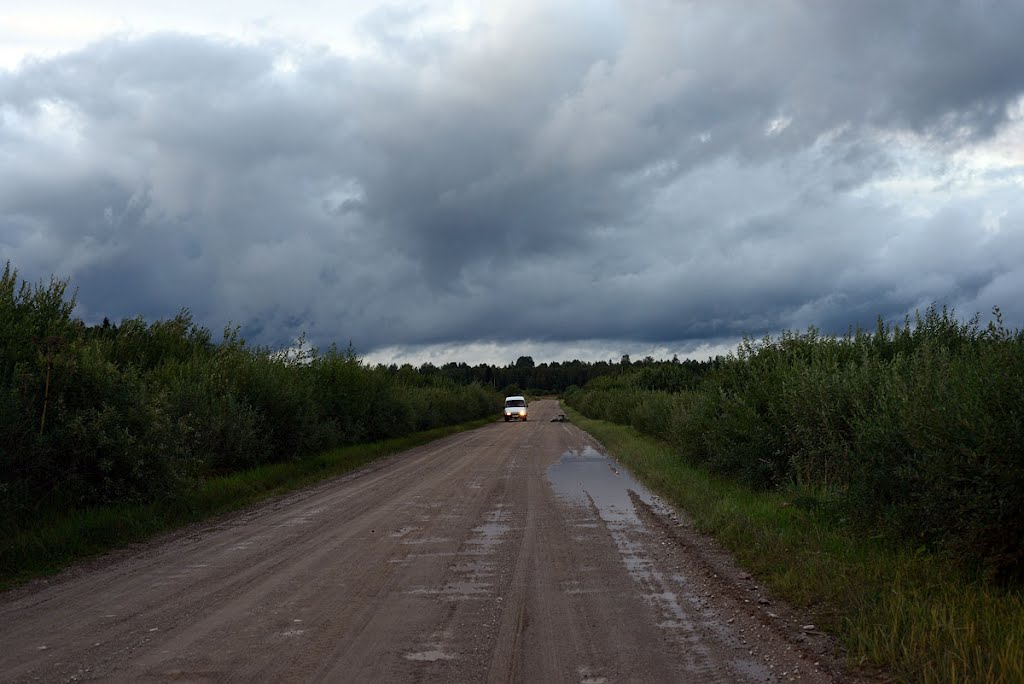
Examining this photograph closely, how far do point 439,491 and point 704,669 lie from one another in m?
11.9

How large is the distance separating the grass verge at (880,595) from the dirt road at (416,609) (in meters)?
0.42

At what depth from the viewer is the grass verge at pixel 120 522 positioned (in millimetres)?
9945

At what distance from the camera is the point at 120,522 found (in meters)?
12.1

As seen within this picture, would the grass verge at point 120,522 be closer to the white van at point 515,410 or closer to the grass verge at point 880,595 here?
the grass verge at point 880,595

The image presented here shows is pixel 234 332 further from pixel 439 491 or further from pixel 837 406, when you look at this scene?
pixel 837 406

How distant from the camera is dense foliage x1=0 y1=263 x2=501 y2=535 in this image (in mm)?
12172

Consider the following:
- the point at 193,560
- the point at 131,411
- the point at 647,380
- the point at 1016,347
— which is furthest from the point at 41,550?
the point at 647,380

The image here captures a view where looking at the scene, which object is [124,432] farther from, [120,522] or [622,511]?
[622,511]

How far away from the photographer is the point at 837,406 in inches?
508

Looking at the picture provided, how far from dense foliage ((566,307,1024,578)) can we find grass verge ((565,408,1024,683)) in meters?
0.34

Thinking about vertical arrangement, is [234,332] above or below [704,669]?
above

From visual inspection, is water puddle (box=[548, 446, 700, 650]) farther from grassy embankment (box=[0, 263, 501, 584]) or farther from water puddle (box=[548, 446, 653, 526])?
grassy embankment (box=[0, 263, 501, 584])

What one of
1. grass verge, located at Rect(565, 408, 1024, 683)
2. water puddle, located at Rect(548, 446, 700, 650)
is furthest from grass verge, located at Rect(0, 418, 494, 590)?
grass verge, located at Rect(565, 408, 1024, 683)

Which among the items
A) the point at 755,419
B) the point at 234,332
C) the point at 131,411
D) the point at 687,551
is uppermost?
the point at 234,332
